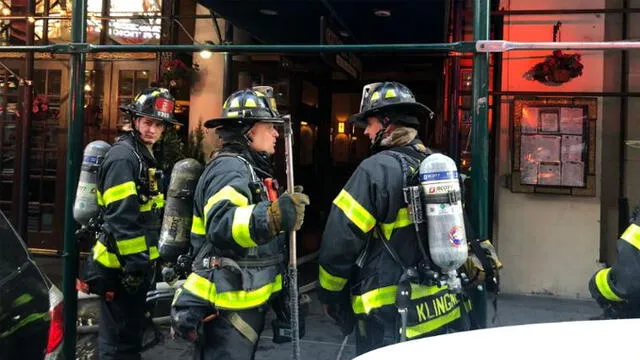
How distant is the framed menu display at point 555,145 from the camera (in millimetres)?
6020

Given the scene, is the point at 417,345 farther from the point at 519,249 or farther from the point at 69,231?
the point at 519,249

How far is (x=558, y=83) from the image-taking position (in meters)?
6.02

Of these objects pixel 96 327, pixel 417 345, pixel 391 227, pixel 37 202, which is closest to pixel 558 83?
pixel 391 227

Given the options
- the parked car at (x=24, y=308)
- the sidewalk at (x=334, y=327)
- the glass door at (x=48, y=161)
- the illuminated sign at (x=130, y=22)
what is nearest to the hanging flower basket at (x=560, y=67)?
the sidewalk at (x=334, y=327)

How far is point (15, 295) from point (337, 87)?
802 cm

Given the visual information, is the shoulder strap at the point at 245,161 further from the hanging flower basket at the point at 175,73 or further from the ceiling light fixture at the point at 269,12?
the hanging flower basket at the point at 175,73

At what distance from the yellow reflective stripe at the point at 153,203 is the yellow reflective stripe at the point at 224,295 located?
1238mm

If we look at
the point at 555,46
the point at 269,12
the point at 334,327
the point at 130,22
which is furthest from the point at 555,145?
the point at 130,22

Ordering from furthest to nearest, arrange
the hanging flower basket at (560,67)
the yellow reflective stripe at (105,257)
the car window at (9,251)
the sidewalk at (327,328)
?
the hanging flower basket at (560,67) < the sidewalk at (327,328) < the yellow reflective stripe at (105,257) < the car window at (9,251)

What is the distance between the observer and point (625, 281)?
104 inches

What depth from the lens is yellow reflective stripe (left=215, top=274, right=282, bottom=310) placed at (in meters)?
2.69

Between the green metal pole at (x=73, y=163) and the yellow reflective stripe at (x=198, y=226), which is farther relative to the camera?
the green metal pole at (x=73, y=163)

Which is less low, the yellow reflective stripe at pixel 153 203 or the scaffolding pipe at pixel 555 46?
the scaffolding pipe at pixel 555 46

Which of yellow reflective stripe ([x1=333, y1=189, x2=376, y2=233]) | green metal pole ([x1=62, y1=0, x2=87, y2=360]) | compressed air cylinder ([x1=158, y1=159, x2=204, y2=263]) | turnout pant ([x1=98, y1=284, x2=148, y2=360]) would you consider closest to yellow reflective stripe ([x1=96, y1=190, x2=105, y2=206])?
green metal pole ([x1=62, y1=0, x2=87, y2=360])
